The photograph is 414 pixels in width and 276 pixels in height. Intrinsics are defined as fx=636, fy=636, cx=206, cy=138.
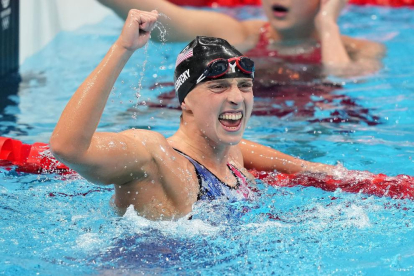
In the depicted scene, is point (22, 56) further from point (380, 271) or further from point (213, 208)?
point (380, 271)

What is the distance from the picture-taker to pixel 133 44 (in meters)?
2.24

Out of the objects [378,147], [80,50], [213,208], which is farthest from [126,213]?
[80,50]

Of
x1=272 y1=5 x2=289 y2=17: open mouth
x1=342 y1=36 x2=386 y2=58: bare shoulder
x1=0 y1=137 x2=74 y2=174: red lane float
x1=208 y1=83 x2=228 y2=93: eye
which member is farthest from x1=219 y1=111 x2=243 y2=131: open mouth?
x1=342 y1=36 x2=386 y2=58: bare shoulder

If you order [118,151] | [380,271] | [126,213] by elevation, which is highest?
[118,151]

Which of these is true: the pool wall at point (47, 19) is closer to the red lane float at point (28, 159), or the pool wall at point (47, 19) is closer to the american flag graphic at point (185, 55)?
the red lane float at point (28, 159)

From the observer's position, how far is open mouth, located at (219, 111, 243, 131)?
2.74 metres

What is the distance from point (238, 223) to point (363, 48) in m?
3.71

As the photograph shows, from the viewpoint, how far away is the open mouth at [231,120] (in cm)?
274

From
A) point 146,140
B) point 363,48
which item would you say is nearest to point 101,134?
point 146,140

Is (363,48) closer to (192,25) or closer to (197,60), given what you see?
(192,25)

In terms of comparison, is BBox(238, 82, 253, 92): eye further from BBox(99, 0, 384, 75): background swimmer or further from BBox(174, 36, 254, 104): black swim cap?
BBox(99, 0, 384, 75): background swimmer

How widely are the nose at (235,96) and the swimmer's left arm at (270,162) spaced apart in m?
0.82

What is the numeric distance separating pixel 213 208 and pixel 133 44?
2.85 feet

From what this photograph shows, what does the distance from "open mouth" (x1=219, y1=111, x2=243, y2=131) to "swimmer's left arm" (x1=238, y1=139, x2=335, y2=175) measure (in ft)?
2.50
